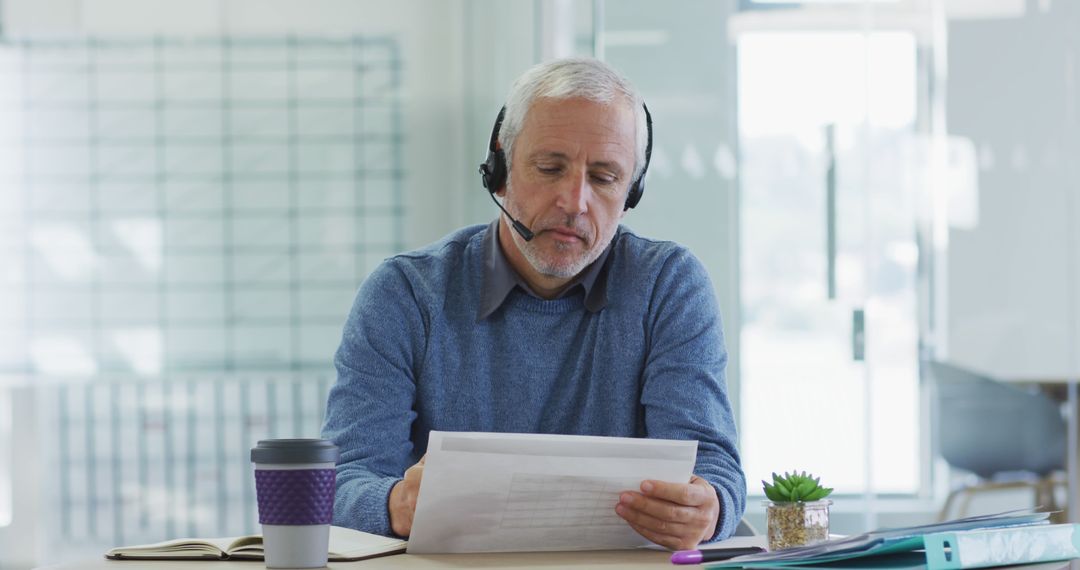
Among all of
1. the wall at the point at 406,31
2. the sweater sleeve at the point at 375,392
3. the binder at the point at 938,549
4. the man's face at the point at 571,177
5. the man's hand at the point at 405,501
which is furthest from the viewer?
the wall at the point at 406,31

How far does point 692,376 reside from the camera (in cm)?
148

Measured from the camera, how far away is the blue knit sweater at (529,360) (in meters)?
1.46

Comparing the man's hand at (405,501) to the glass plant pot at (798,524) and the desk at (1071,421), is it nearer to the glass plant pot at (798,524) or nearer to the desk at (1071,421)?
the glass plant pot at (798,524)

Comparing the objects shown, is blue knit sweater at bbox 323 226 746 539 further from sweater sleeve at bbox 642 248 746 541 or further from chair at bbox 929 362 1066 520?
chair at bbox 929 362 1066 520

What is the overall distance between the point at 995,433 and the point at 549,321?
4.44 feet

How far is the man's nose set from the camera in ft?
4.87

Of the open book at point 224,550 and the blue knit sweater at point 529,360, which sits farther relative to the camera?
the blue knit sweater at point 529,360

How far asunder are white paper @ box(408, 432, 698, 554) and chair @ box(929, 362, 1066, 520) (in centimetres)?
160

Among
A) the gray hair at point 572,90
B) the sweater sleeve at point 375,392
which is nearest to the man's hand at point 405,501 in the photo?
the sweater sleeve at point 375,392

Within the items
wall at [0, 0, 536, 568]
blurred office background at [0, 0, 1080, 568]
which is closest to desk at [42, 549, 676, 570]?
blurred office background at [0, 0, 1080, 568]

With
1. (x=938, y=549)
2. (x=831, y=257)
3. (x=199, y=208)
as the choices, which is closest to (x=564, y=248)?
(x=938, y=549)

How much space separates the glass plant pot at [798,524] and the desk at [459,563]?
10 centimetres

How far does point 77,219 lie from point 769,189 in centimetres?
256

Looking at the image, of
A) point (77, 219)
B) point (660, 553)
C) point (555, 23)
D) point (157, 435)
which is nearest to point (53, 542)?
point (157, 435)
